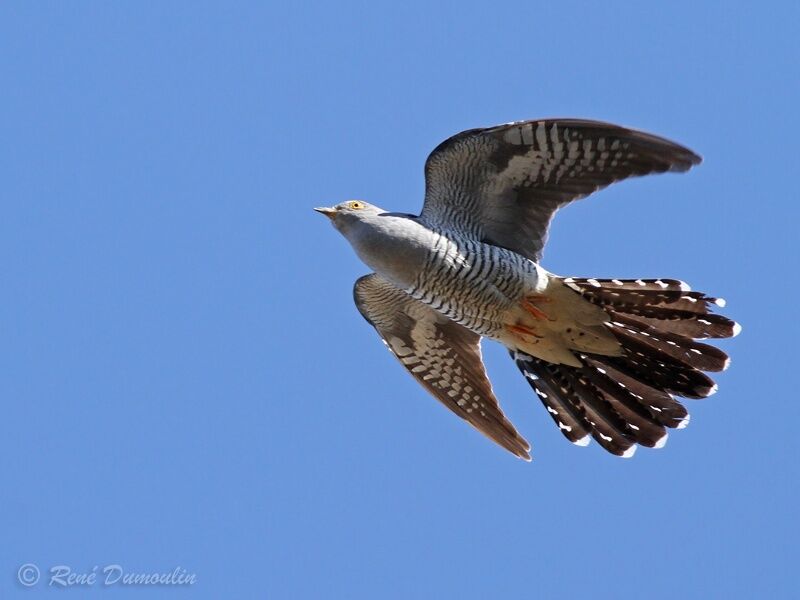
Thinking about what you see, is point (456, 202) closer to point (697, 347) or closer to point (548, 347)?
point (548, 347)

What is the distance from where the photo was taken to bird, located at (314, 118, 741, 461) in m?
10.7

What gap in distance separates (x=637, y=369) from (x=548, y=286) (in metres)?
1.07

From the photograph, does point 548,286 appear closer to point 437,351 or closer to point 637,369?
point 637,369

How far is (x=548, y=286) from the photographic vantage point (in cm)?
1098

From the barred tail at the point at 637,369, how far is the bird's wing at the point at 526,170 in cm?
72

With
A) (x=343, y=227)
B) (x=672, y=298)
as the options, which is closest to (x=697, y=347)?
(x=672, y=298)

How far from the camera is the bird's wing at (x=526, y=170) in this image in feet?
33.9

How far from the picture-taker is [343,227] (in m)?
11.0

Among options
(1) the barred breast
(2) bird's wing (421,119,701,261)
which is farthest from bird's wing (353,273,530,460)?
(2) bird's wing (421,119,701,261)

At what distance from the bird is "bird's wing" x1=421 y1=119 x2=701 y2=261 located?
0.01 metres

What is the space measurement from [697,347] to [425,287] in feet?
7.83

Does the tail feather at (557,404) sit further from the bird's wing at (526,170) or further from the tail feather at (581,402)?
the bird's wing at (526,170)

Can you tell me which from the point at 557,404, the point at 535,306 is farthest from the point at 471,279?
the point at 557,404

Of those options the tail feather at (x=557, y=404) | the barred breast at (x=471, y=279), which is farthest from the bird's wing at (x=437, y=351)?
the barred breast at (x=471, y=279)
